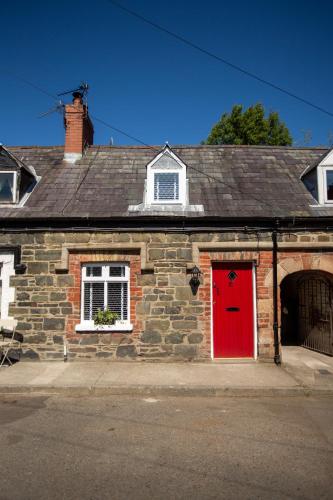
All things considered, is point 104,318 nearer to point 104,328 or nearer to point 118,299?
point 104,328

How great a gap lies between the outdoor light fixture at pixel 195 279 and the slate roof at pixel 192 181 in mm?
1585

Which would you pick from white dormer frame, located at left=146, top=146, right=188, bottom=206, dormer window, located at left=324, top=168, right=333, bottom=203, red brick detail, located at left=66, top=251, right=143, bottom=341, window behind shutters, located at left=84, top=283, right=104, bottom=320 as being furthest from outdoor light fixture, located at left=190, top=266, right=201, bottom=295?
dormer window, located at left=324, top=168, right=333, bottom=203

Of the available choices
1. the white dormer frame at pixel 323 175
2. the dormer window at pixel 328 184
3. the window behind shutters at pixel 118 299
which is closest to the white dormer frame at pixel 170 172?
the window behind shutters at pixel 118 299

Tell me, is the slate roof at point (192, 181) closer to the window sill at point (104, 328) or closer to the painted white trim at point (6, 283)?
the painted white trim at point (6, 283)

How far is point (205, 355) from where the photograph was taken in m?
9.19

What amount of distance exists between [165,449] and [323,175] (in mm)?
8817

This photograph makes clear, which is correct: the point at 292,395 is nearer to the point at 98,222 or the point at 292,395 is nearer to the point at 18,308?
the point at 98,222

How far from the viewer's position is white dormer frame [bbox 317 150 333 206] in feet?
33.2

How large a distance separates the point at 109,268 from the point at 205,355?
3518 mm

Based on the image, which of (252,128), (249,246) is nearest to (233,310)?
(249,246)

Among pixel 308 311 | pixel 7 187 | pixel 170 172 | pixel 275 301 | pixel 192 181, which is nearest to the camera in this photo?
pixel 275 301

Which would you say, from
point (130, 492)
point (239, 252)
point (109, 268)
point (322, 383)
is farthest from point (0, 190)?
Result: point (322, 383)

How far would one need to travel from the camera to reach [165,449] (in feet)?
15.1

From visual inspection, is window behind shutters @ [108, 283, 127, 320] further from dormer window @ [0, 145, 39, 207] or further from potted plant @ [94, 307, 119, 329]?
dormer window @ [0, 145, 39, 207]
